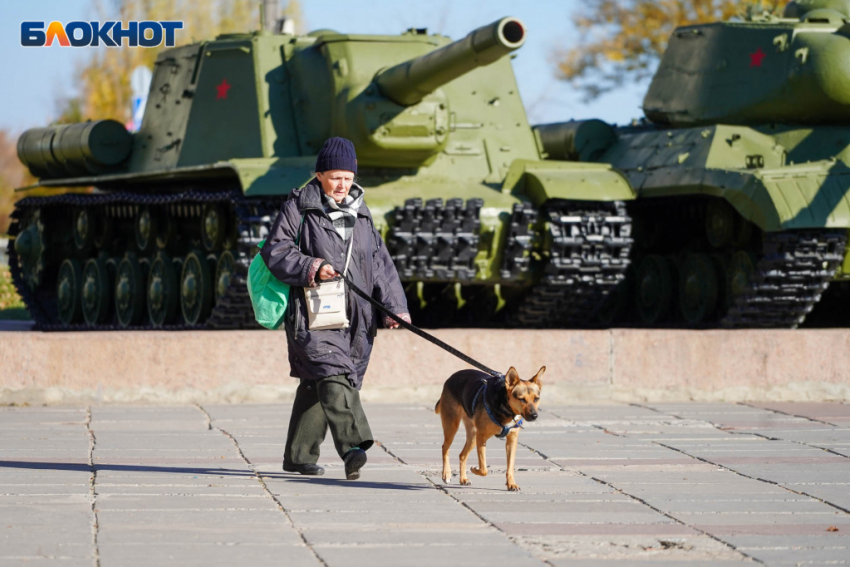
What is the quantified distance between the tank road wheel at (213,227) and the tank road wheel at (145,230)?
3.16 feet

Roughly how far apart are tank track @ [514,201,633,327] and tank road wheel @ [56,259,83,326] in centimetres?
571

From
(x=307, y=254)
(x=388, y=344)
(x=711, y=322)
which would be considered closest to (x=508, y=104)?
(x=711, y=322)

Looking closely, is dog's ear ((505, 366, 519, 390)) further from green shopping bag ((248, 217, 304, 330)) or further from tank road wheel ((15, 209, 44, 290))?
tank road wheel ((15, 209, 44, 290))

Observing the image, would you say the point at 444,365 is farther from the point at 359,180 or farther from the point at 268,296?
the point at 268,296

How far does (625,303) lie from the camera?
1773 cm

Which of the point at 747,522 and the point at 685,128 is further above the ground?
the point at 685,128

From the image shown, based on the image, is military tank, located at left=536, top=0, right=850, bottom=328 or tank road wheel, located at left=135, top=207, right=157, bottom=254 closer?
military tank, located at left=536, top=0, right=850, bottom=328

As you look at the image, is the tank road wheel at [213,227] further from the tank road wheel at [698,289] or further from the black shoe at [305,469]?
the black shoe at [305,469]

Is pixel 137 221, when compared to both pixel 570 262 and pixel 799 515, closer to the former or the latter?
pixel 570 262

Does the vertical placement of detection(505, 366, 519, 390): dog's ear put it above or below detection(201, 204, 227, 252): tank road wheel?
below

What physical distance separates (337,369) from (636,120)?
1315cm

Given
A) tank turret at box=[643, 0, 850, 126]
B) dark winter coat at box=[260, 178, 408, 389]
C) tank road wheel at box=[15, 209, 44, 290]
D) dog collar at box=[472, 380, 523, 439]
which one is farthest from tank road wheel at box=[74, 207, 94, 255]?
dog collar at box=[472, 380, 523, 439]

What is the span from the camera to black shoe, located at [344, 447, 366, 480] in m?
6.61

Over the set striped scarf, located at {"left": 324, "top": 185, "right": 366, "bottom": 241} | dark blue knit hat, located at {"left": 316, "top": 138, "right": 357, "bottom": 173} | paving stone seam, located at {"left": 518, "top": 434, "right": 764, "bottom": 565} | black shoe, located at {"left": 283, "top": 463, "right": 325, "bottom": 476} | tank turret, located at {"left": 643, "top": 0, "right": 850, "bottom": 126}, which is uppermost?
tank turret, located at {"left": 643, "top": 0, "right": 850, "bottom": 126}
